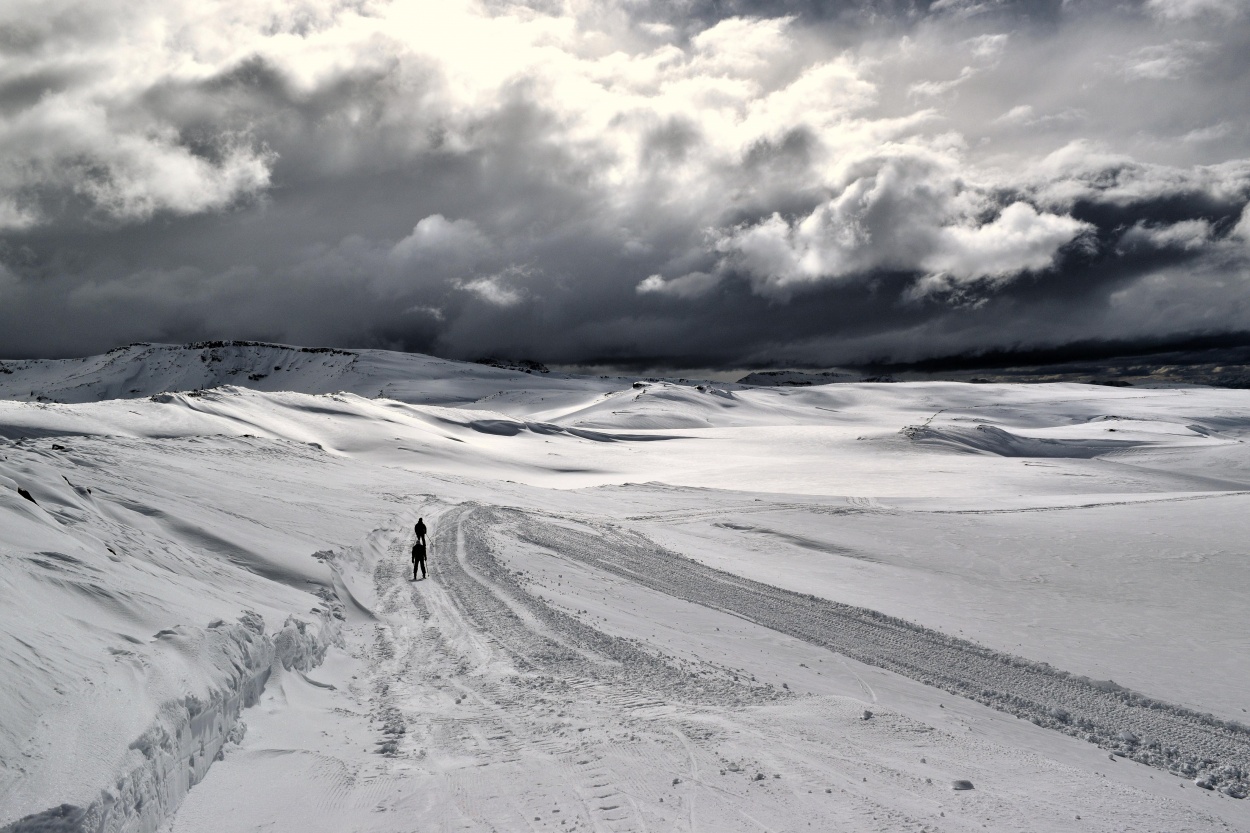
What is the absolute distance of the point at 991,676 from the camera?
35.6 ft

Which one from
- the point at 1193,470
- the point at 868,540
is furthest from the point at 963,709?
the point at 1193,470

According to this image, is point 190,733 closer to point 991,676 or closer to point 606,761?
point 606,761

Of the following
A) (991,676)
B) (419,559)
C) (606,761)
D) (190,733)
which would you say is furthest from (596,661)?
(419,559)

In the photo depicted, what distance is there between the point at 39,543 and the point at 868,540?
2103 cm

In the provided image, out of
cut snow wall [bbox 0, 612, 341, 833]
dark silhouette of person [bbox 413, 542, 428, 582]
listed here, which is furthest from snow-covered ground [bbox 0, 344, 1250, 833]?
dark silhouette of person [bbox 413, 542, 428, 582]

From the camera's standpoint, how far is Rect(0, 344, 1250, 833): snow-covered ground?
620 centimetres

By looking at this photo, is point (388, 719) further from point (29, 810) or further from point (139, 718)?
point (29, 810)

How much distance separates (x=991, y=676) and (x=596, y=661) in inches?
245

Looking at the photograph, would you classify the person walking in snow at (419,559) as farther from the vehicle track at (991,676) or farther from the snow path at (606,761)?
the snow path at (606,761)

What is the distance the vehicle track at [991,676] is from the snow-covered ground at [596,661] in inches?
2.6

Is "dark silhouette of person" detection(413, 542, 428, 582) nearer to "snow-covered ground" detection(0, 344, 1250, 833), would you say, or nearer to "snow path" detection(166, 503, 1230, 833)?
"snow-covered ground" detection(0, 344, 1250, 833)

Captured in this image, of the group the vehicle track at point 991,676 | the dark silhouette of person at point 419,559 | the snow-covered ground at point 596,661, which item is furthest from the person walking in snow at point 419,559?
the vehicle track at point 991,676

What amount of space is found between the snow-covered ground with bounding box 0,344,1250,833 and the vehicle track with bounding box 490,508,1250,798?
66 mm

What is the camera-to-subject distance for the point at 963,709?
9.46 m
